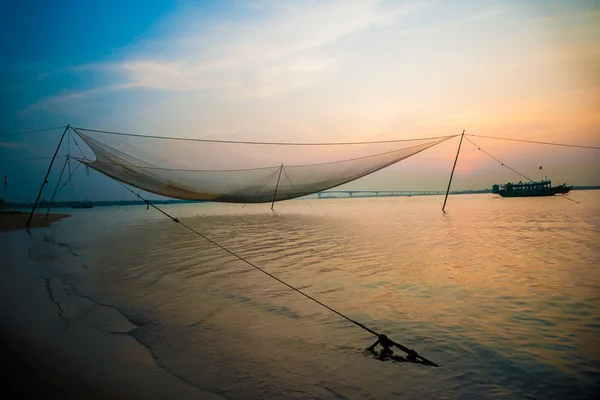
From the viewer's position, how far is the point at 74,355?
3279 millimetres

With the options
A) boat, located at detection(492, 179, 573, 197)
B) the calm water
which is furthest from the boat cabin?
the calm water

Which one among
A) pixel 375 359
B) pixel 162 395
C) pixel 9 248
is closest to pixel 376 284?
pixel 375 359

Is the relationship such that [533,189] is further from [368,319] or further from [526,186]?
[368,319]

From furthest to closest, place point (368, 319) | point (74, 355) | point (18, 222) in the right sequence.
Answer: point (18, 222) < point (368, 319) < point (74, 355)

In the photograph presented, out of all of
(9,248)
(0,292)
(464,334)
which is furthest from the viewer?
(9,248)

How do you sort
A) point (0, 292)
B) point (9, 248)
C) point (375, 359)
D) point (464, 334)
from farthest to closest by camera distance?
point (9, 248) → point (0, 292) → point (464, 334) → point (375, 359)

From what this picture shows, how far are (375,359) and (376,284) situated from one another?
9.58ft

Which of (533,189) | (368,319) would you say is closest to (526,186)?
(533,189)

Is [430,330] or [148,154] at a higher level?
[148,154]

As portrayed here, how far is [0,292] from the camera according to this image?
19.1 ft

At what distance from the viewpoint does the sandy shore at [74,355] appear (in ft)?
8.54

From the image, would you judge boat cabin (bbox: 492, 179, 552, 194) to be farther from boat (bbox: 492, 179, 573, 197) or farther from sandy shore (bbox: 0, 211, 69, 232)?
sandy shore (bbox: 0, 211, 69, 232)

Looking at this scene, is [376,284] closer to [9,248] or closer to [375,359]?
[375,359]

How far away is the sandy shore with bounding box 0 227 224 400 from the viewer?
2604mm
